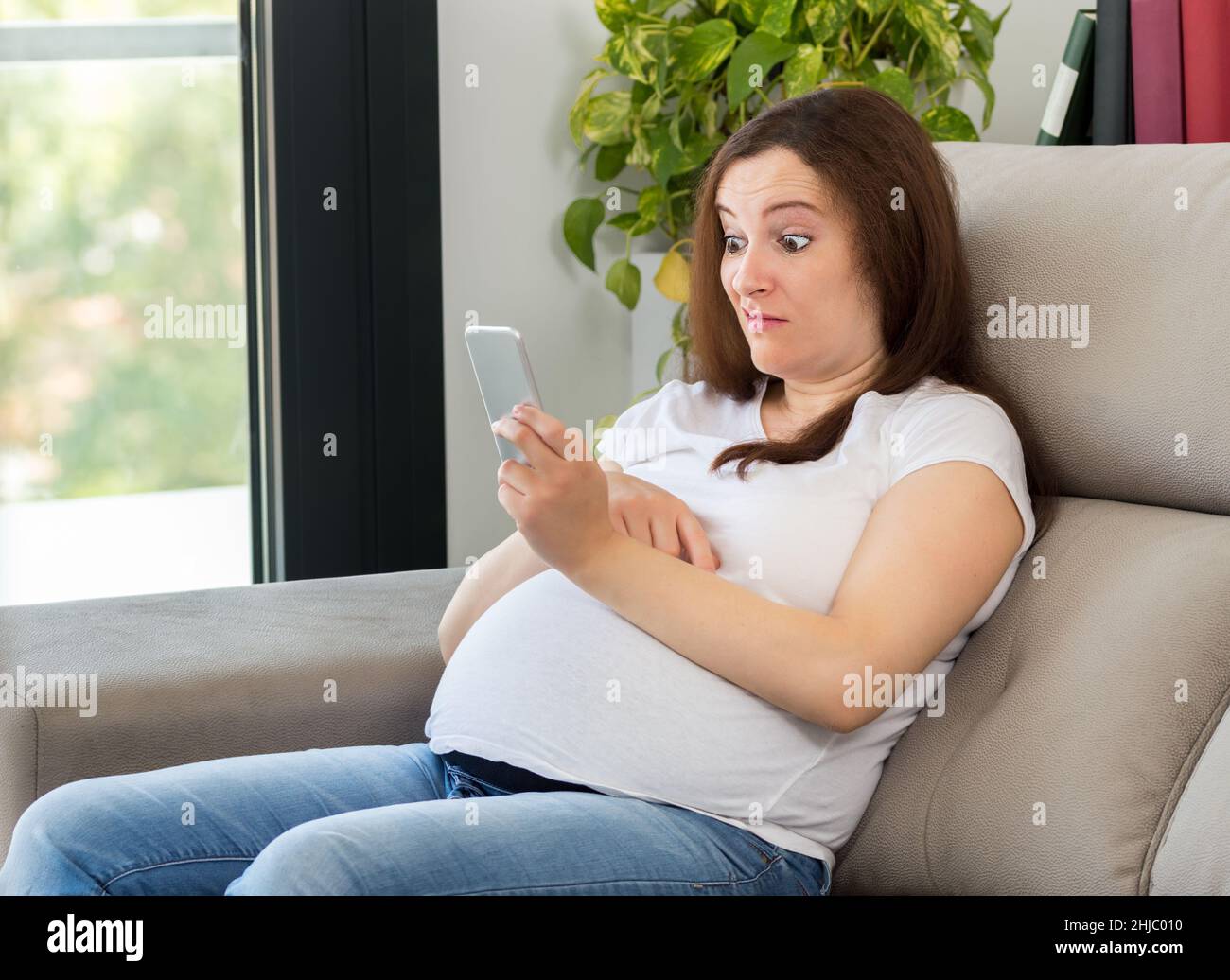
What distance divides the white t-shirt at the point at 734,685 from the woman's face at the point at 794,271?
70 mm

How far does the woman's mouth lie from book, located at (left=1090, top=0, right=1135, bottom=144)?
2.43 ft

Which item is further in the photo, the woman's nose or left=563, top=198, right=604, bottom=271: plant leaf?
left=563, top=198, right=604, bottom=271: plant leaf

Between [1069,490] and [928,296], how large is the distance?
0.21m

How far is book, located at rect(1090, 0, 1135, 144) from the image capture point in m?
1.60

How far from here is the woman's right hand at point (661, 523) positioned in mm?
1066

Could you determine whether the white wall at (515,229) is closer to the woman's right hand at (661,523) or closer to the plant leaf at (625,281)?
the plant leaf at (625,281)

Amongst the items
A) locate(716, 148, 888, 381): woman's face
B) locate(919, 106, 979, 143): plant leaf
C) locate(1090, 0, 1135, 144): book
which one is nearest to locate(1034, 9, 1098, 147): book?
locate(1090, 0, 1135, 144): book

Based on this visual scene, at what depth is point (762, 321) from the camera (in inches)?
44.2

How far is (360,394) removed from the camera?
199 cm

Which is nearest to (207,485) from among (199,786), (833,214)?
(199,786)

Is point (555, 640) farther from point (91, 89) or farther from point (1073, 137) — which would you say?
point (91, 89)
